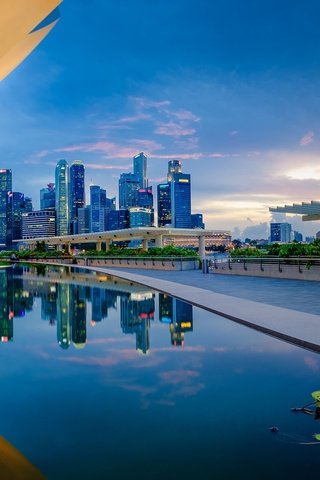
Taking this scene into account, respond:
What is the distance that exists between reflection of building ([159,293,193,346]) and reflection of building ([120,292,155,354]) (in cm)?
45

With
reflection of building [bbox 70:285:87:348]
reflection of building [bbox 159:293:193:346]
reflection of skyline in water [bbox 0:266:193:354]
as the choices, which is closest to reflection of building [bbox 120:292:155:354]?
reflection of skyline in water [bbox 0:266:193:354]

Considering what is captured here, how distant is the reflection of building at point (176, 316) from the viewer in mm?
10102

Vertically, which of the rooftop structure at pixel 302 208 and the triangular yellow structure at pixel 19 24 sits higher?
the triangular yellow structure at pixel 19 24

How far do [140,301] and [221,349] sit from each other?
831cm

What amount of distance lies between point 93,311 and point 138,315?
78.0 inches

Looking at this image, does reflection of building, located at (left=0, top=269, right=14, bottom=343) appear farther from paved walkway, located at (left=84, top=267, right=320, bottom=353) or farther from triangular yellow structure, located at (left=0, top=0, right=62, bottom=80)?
triangular yellow structure, located at (left=0, top=0, right=62, bottom=80)

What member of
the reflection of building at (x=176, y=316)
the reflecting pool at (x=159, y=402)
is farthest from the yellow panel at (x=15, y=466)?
the reflection of building at (x=176, y=316)

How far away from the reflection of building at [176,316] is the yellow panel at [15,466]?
5.12m

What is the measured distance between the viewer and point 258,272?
2672cm

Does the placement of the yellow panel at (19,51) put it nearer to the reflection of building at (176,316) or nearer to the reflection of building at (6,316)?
the reflection of building at (6,316)

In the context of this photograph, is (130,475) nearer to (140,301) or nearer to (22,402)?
(22,402)

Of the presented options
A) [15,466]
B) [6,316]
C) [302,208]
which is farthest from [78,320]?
[302,208]

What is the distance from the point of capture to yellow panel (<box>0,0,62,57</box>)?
18.8 feet

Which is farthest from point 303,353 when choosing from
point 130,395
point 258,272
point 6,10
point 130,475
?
point 258,272
